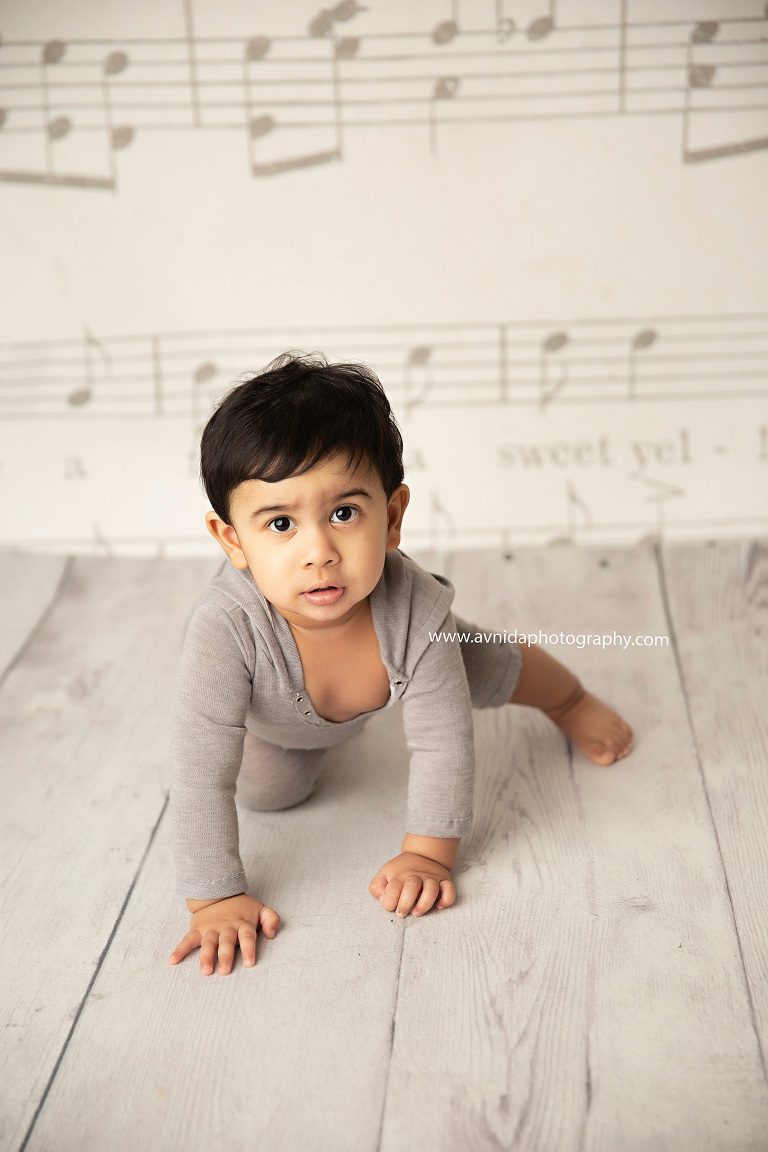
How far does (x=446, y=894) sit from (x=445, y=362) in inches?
39.6

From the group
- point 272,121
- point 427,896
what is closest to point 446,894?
point 427,896

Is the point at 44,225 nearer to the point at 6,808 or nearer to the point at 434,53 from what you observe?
the point at 434,53

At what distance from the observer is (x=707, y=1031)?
2.60 feet

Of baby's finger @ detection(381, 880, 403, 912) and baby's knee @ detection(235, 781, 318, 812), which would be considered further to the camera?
baby's knee @ detection(235, 781, 318, 812)

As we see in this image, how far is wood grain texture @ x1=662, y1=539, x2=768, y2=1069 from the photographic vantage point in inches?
36.7

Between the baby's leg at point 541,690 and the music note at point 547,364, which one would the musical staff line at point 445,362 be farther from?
the baby's leg at point 541,690

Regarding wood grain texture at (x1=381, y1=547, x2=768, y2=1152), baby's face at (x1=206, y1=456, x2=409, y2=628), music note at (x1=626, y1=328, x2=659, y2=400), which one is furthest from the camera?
music note at (x1=626, y1=328, x2=659, y2=400)

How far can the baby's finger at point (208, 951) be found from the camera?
871 millimetres

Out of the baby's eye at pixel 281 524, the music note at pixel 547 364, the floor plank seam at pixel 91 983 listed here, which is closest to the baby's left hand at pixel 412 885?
the floor plank seam at pixel 91 983

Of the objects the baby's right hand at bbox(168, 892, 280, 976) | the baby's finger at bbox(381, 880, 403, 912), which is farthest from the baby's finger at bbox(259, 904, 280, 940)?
the baby's finger at bbox(381, 880, 403, 912)

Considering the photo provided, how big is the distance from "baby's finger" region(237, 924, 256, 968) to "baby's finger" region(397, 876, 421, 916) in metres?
0.13

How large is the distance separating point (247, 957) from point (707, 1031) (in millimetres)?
386

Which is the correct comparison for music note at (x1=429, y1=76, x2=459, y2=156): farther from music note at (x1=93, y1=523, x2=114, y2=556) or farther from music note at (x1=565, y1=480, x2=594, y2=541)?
music note at (x1=93, y1=523, x2=114, y2=556)

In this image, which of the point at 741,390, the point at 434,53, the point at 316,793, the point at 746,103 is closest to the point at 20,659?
the point at 316,793
